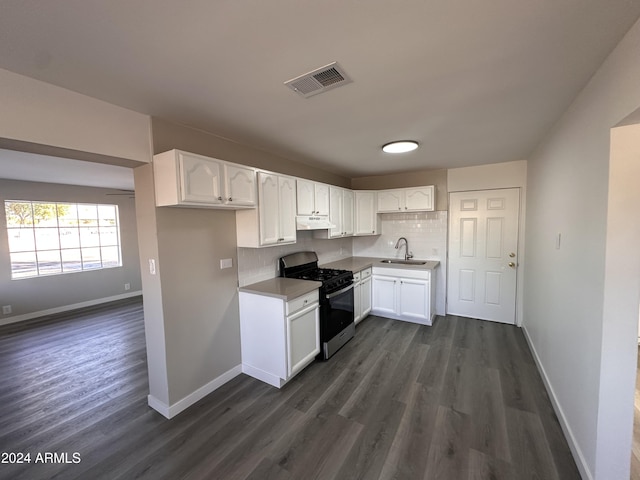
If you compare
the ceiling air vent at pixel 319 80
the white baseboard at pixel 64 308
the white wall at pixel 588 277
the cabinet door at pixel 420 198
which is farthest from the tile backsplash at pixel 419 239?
the white baseboard at pixel 64 308

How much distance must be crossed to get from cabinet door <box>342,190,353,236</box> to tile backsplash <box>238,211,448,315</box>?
0.39 metres

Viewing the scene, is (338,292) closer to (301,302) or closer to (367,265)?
(301,302)

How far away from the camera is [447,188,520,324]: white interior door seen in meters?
3.88

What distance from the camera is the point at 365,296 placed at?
412 centimetres

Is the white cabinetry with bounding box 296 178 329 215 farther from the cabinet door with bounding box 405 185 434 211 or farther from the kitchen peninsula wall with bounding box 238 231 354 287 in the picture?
the cabinet door with bounding box 405 185 434 211

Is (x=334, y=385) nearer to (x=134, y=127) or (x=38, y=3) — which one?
(x=134, y=127)

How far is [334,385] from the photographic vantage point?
2.59m

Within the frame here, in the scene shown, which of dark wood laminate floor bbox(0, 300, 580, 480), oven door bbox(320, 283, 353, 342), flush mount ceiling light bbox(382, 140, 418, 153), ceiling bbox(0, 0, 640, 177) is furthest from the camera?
oven door bbox(320, 283, 353, 342)

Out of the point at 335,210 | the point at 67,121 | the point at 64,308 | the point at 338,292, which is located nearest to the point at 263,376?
the point at 338,292

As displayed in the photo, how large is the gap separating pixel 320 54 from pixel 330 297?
7.55 ft

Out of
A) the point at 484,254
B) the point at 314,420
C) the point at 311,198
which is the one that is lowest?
the point at 314,420

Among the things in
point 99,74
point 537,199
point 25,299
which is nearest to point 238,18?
point 99,74

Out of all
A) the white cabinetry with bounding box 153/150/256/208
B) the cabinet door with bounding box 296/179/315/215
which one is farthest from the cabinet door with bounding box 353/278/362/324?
the white cabinetry with bounding box 153/150/256/208

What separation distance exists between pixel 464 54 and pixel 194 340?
2872 mm
